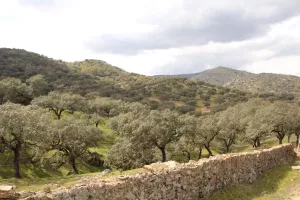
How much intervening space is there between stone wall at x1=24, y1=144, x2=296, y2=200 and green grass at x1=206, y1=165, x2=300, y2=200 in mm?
476

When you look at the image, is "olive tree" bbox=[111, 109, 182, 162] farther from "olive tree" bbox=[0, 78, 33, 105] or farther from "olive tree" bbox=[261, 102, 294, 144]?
"olive tree" bbox=[0, 78, 33, 105]

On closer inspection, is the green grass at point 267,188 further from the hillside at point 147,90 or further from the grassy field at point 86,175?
the hillside at point 147,90

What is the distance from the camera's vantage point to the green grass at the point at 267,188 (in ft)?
58.2

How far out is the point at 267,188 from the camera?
2112 centimetres

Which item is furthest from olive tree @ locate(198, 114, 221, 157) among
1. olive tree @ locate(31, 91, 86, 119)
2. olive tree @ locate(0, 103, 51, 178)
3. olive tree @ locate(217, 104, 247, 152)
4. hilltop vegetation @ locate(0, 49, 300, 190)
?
olive tree @ locate(31, 91, 86, 119)

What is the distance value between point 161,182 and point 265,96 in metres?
129

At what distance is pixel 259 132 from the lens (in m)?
47.2

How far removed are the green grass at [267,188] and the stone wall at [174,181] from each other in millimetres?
476

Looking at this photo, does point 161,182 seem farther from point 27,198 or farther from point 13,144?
point 13,144

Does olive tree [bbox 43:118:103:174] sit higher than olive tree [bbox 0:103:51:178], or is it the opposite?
olive tree [bbox 0:103:51:178]

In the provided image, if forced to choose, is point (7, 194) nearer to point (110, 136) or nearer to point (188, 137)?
point (188, 137)

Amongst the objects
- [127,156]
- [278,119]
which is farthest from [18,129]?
[278,119]

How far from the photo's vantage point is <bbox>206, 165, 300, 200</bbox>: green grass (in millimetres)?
17750

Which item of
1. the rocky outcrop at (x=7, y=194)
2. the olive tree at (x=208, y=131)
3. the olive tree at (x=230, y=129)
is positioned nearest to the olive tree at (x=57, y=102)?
the olive tree at (x=208, y=131)
